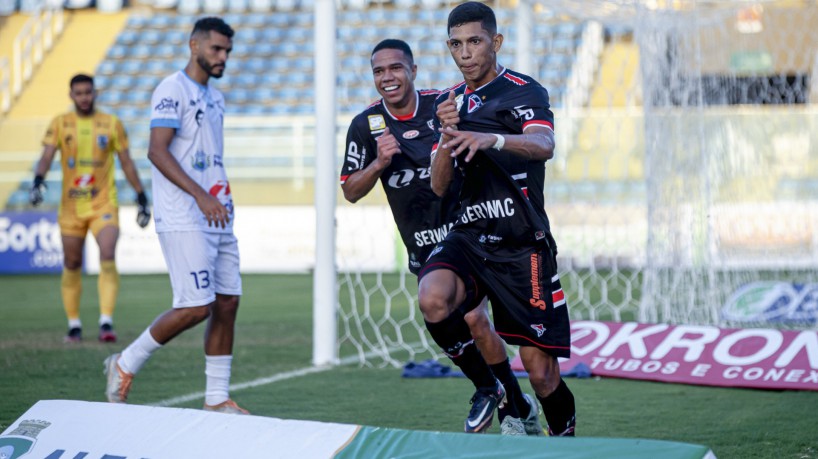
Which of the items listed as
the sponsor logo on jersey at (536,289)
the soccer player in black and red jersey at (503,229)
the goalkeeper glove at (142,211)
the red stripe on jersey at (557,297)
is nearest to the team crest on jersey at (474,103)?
the soccer player in black and red jersey at (503,229)

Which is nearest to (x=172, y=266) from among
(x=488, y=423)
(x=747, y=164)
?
(x=488, y=423)

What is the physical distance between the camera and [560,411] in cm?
462

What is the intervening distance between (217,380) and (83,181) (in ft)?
13.5

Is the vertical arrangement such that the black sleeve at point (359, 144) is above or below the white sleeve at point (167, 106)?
below

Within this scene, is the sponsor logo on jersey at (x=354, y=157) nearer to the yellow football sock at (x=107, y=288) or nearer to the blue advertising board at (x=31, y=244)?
the yellow football sock at (x=107, y=288)

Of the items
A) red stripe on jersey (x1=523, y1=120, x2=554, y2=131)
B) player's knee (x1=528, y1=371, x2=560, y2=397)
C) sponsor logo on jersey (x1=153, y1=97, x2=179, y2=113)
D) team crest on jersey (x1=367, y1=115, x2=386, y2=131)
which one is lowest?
player's knee (x1=528, y1=371, x2=560, y2=397)

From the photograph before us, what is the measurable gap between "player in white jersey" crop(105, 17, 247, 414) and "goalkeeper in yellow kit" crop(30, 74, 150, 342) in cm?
350

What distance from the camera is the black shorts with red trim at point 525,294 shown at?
15.0ft

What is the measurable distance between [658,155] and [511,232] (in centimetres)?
522

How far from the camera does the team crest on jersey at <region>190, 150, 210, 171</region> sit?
5.84 m

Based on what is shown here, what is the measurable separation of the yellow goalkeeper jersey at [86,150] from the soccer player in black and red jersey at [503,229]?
5446 mm

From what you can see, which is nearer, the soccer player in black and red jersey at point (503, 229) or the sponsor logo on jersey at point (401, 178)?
the soccer player in black and red jersey at point (503, 229)

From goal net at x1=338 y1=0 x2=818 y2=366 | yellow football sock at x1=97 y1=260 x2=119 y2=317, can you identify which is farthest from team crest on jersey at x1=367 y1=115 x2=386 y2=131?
yellow football sock at x1=97 y1=260 x2=119 y2=317

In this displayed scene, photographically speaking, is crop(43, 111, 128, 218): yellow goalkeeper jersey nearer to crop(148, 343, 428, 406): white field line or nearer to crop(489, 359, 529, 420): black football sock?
crop(148, 343, 428, 406): white field line
